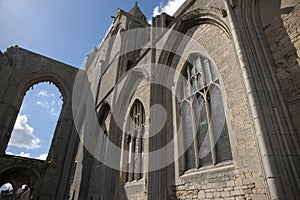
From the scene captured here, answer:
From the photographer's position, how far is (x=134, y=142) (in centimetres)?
756

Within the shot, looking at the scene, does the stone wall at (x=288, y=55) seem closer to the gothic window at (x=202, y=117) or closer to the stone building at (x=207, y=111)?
the stone building at (x=207, y=111)

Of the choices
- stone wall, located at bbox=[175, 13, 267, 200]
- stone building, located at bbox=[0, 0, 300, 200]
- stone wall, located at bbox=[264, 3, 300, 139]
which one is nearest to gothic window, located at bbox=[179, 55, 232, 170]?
stone building, located at bbox=[0, 0, 300, 200]

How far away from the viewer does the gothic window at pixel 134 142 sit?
22.6 feet

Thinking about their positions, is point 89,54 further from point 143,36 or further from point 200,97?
point 200,97

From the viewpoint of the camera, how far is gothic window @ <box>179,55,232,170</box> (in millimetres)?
4203

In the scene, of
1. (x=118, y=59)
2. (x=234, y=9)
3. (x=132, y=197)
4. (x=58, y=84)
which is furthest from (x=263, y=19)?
(x=58, y=84)

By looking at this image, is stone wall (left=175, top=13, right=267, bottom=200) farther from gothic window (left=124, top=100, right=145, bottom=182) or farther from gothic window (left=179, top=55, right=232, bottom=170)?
gothic window (left=124, top=100, right=145, bottom=182)

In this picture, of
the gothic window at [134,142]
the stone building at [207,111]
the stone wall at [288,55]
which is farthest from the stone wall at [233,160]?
the gothic window at [134,142]

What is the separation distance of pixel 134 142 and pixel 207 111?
12.5ft

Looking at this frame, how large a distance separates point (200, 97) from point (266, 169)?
2713 millimetres

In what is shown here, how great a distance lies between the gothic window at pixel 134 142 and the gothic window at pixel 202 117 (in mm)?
2244

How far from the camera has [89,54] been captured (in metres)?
20.2

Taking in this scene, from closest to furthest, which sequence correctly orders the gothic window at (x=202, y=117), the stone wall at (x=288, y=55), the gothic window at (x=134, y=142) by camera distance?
1. the stone wall at (x=288, y=55)
2. the gothic window at (x=202, y=117)
3. the gothic window at (x=134, y=142)

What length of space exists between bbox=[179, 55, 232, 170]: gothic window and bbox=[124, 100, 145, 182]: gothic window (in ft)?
7.36
